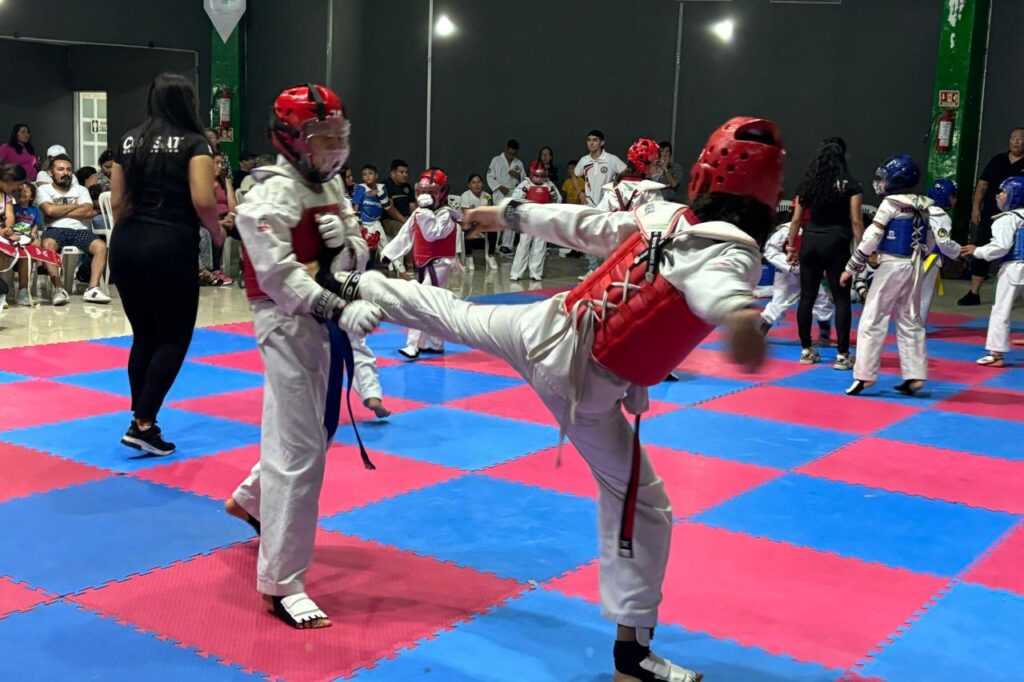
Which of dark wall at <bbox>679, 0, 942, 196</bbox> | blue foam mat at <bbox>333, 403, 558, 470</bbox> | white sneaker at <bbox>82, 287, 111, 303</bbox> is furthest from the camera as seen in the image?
dark wall at <bbox>679, 0, 942, 196</bbox>

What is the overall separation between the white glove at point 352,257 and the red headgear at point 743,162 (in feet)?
4.13

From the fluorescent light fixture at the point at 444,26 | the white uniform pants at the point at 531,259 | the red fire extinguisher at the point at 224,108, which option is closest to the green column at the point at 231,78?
the red fire extinguisher at the point at 224,108

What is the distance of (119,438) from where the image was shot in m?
5.85

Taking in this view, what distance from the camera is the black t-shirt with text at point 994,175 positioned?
43.4ft

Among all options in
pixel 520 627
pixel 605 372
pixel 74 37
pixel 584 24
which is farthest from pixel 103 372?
pixel 584 24

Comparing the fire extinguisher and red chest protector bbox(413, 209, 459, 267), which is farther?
the fire extinguisher

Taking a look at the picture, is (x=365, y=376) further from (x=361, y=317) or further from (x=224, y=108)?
(x=224, y=108)

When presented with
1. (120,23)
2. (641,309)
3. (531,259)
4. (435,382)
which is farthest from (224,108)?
(641,309)

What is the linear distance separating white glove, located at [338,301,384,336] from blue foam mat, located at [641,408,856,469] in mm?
3454

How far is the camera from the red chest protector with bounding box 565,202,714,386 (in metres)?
2.78

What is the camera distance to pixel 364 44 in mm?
19125

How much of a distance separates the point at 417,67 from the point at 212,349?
38.3 ft

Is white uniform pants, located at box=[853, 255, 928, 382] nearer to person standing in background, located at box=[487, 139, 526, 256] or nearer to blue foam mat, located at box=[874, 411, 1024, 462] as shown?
blue foam mat, located at box=[874, 411, 1024, 462]

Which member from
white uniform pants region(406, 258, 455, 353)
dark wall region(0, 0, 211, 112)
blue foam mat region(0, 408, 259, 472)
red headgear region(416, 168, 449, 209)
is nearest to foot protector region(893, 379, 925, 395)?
white uniform pants region(406, 258, 455, 353)
